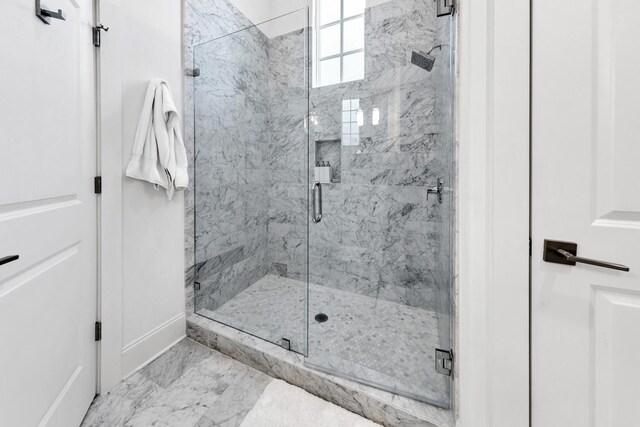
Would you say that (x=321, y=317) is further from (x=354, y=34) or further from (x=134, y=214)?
(x=354, y=34)

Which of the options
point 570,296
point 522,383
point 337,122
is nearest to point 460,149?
point 570,296

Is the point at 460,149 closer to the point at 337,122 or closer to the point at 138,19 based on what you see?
the point at 337,122

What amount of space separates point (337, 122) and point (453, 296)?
174 cm

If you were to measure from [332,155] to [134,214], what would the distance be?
5.16 feet

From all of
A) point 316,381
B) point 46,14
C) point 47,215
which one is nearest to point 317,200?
point 316,381

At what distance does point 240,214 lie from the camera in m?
2.31

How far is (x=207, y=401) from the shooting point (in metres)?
1.24

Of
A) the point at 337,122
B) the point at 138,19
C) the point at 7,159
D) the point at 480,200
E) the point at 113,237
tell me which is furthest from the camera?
the point at 337,122

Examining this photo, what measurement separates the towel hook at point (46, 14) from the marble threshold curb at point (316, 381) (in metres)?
1.65

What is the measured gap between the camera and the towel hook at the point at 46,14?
33.1 inches

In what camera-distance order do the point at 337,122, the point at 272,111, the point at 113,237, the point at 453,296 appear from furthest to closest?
the point at 272,111
the point at 337,122
the point at 113,237
the point at 453,296

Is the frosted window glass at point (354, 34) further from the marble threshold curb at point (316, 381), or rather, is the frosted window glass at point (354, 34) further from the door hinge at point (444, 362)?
the marble threshold curb at point (316, 381)

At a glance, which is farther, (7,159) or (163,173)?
(163,173)

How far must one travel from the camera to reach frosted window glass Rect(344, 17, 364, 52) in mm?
2160
